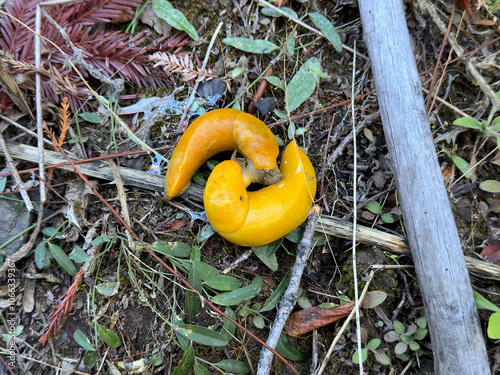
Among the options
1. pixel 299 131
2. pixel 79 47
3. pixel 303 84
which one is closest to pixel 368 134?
pixel 299 131

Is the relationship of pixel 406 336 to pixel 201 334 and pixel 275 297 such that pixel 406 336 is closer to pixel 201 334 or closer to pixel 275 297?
pixel 275 297

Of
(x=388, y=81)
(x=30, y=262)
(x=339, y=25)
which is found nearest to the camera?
(x=30, y=262)

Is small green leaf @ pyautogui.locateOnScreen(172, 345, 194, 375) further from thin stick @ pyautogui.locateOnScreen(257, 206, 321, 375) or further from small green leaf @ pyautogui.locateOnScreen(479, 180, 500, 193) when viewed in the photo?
small green leaf @ pyautogui.locateOnScreen(479, 180, 500, 193)

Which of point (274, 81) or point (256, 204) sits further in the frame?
point (274, 81)

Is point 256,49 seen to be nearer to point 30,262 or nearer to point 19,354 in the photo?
point 30,262

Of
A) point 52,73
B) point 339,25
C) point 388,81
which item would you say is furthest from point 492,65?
point 52,73

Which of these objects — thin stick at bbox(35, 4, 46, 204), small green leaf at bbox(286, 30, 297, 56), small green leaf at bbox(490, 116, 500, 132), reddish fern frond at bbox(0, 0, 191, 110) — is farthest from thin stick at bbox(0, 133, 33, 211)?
small green leaf at bbox(490, 116, 500, 132)
